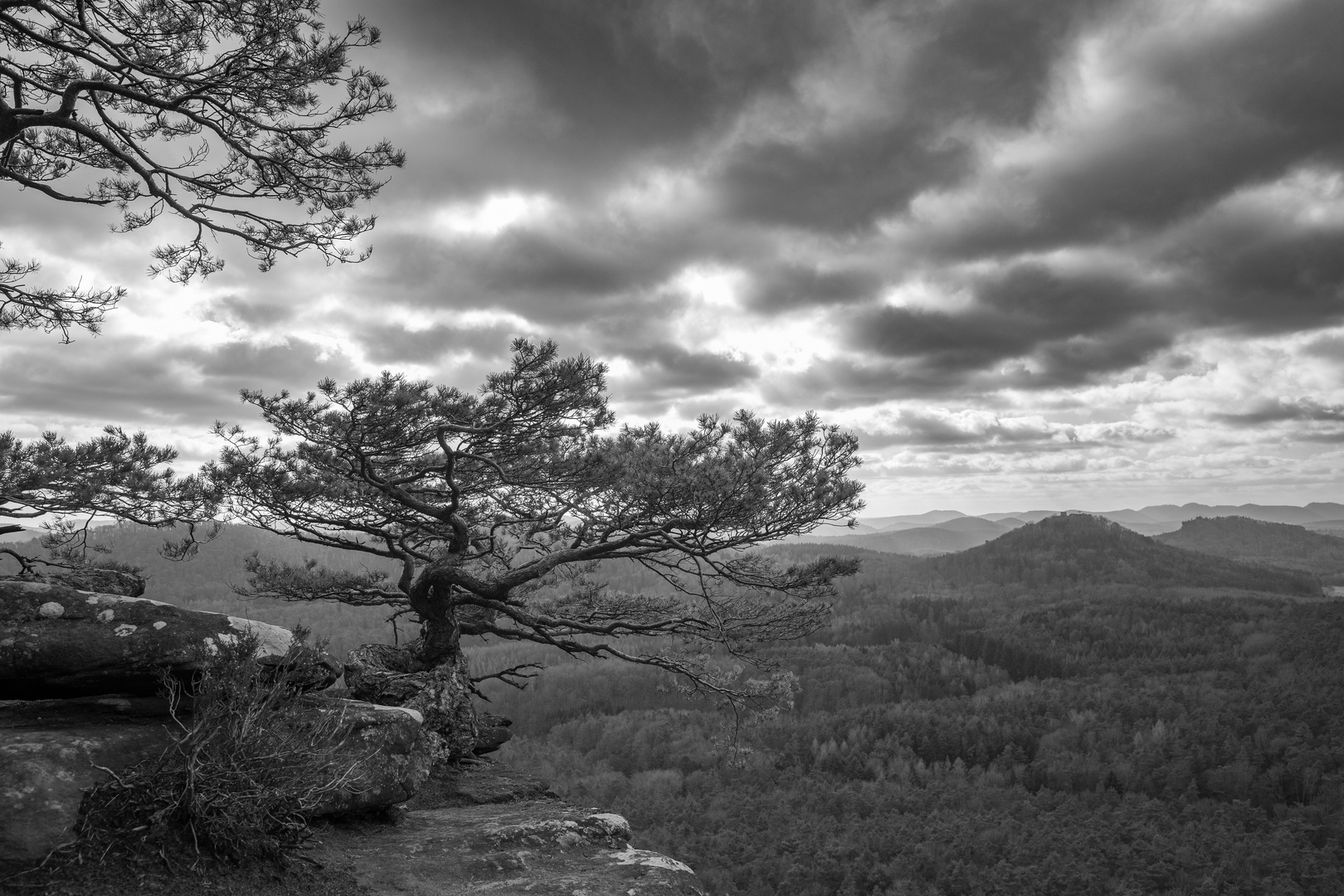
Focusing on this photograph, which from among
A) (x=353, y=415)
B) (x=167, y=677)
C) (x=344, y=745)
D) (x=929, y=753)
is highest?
(x=353, y=415)

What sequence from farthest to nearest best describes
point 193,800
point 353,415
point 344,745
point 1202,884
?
1. point 1202,884
2. point 353,415
3. point 344,745
4. point 193,800

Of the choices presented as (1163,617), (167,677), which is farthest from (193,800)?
(1163,617)

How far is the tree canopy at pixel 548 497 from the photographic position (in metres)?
9.84

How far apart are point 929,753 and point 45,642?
208 ft

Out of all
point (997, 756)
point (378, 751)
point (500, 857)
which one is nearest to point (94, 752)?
point (378, 751)

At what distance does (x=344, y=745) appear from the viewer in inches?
268

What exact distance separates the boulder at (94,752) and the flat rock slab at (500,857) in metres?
0.44

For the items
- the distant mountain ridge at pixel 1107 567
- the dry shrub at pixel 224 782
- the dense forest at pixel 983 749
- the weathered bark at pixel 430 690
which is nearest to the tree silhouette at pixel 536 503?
the weathered bark at pixel 430 690

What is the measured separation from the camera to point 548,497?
1236 cm

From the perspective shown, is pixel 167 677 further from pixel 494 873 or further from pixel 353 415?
pixel 353 415

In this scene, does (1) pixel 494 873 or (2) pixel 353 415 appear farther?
(2) pixel 353 415

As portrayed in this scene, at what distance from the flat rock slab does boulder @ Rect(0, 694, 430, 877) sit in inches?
17.4

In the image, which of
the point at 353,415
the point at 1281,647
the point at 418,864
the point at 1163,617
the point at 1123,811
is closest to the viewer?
the point at 418,864

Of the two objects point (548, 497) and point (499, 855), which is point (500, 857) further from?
point (548, 497)
